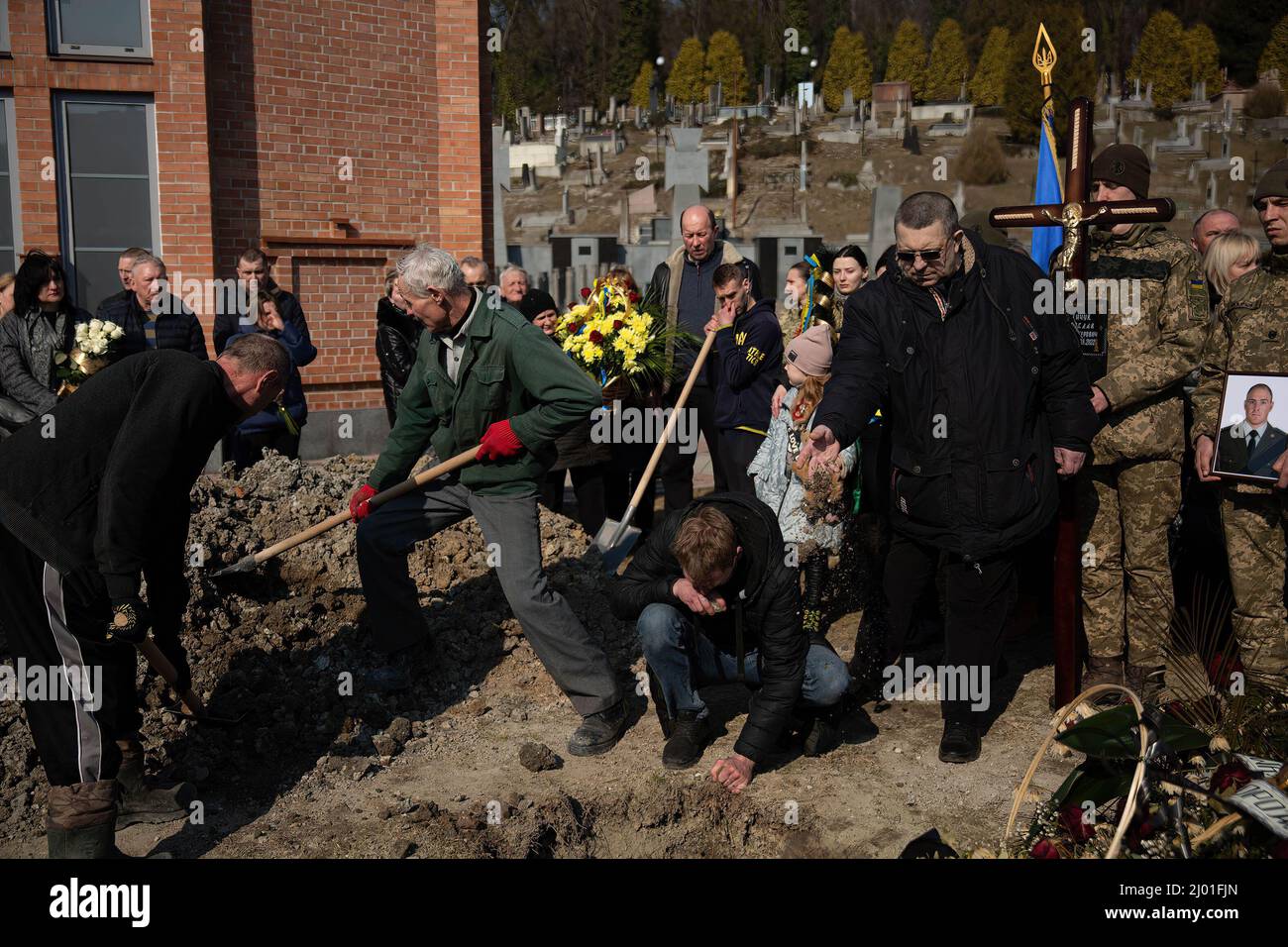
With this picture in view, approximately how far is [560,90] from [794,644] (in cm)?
5895

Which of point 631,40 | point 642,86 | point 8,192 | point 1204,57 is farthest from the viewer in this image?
point 631,40

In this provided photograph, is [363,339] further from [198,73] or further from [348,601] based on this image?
[348,601]

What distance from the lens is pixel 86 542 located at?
388cm

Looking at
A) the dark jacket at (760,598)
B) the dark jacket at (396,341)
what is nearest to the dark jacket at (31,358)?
the dark jacket at (396,341)

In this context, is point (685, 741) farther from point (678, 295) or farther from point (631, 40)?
point (631, 40)

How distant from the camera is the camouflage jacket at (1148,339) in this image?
508 cm

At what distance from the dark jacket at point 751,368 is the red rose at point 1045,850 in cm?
375

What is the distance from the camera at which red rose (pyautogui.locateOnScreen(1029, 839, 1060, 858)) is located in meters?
3.16

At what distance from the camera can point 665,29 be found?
66.0 m

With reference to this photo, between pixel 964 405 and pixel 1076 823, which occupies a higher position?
pixel 964 405

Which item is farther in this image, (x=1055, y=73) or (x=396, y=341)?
(x=1055, y=73)

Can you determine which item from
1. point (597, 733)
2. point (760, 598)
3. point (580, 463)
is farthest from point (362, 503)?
point (580, 463)

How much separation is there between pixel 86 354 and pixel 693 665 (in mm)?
4325
